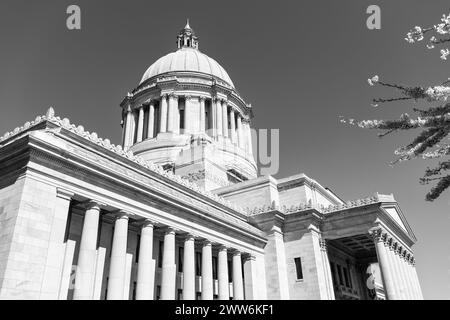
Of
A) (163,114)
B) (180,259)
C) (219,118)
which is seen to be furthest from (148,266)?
(219,118)

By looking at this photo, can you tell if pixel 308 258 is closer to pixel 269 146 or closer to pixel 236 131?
pixel 269 146

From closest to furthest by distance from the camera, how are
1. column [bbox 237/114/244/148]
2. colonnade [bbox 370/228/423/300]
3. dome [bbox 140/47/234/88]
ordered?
colonnade [bbox 370/228/423/300] → column [bbox 237/114/244/148] → dome [bbox 140/47/234/88]

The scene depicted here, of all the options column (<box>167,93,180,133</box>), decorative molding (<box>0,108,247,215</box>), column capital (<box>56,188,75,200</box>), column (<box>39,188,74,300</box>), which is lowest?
column (<box>39,188,74,300</box>)

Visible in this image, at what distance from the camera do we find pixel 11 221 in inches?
675

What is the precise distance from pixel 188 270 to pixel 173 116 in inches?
1379

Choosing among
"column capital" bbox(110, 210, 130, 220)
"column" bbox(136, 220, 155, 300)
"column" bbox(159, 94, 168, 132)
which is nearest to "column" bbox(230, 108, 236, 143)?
"column" bbox(159, 94, 168, 132)

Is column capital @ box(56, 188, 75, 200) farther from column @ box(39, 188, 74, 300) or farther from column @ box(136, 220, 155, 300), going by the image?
column @ box(136, 220, 155, 300)

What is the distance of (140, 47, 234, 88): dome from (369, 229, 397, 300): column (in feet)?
137

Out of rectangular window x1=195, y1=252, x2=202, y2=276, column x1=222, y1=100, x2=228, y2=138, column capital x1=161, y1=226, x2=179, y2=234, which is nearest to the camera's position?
column capital x1=161, y1=226, x2=179, y2=234

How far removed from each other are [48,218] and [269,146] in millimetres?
41966

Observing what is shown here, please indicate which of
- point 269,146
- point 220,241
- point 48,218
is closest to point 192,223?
point 220,241

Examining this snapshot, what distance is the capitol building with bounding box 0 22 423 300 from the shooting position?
1827 cm

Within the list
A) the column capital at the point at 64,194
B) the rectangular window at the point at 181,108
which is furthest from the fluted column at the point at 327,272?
the rectangular window at the point at 181,108

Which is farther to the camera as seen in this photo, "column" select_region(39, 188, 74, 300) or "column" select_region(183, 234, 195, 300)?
"column" select_region(183, 234, 195, 300)
